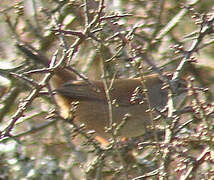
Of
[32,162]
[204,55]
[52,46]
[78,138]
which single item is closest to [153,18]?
[204,55]

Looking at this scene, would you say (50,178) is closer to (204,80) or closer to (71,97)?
(71,97)

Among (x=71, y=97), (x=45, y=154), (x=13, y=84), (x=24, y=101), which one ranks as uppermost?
(x=24, y=101)

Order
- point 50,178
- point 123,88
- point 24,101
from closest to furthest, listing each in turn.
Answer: point 24,101, point 50,178, point 123,88

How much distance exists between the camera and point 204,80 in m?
4.43

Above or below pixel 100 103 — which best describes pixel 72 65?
above

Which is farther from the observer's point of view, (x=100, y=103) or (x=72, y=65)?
(x=100, y=103)

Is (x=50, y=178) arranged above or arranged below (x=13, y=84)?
A: below

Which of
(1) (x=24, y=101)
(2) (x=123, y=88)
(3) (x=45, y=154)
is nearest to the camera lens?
(1) (x=24, y=101)

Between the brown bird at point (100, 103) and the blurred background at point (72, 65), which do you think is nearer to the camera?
the blurred background at point (72, 65)

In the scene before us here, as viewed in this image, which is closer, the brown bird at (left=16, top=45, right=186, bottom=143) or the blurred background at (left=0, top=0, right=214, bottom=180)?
the blurred background at (left=0, top=0, right=214, bottom=180)

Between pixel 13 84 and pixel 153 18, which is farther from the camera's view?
pixel 153 18

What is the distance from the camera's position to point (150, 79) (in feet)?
16.3

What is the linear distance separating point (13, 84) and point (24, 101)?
1649 millimetres

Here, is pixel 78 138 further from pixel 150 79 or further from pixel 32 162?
pixel 150 79
